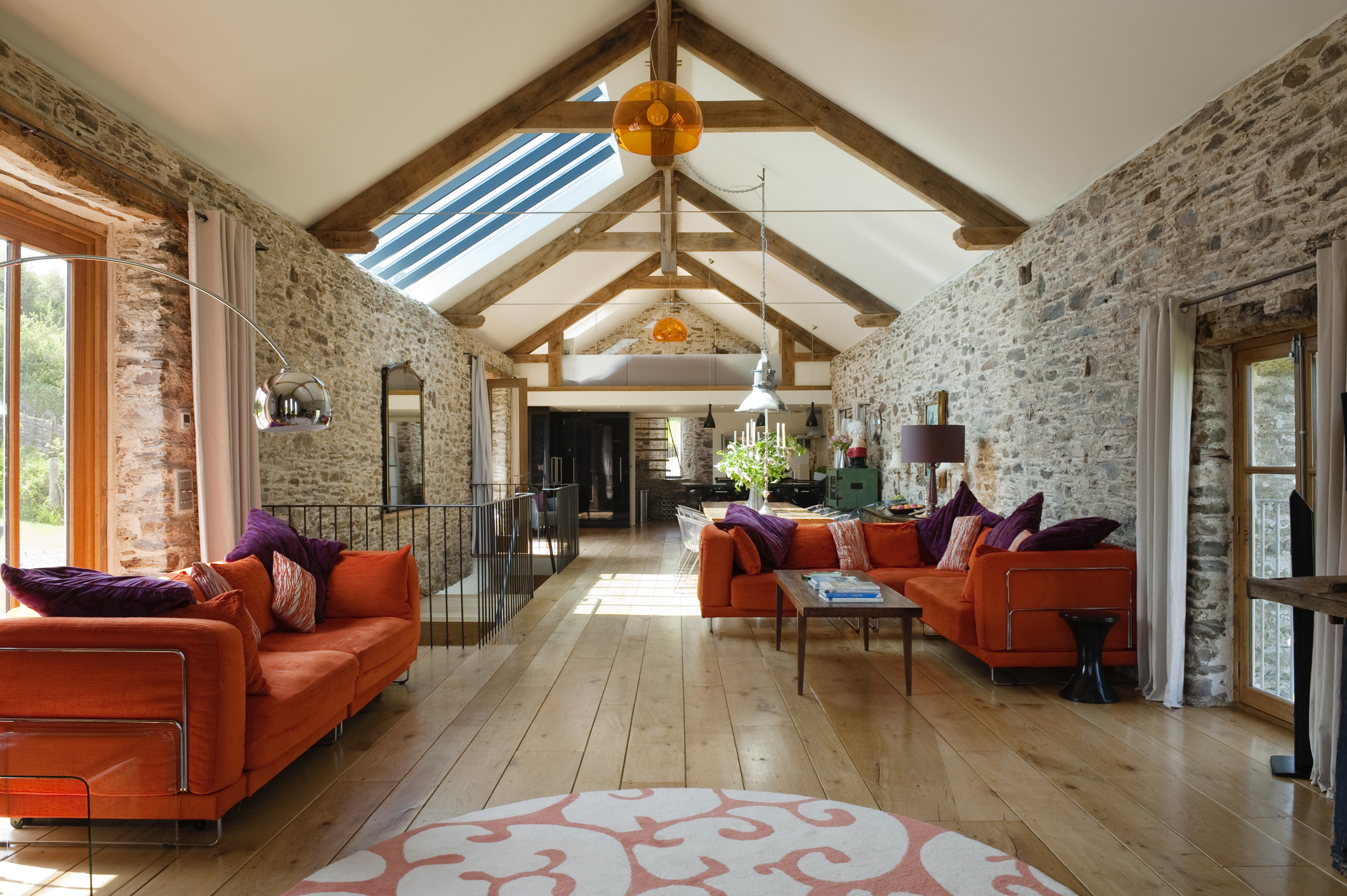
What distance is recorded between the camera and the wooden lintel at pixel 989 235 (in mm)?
6012

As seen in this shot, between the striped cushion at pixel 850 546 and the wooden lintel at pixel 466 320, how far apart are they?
18.9ft

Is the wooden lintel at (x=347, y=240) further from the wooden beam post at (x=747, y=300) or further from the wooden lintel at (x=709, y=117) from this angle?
the wooden beam post at (x=747, y=300)

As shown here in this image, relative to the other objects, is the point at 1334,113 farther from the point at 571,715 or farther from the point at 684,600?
the point at 684,600

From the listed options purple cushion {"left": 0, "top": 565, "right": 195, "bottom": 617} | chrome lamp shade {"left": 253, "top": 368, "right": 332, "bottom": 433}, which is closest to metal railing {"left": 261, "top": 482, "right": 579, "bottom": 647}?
chrome lamp shade {"left": 253, "top": 368, "right": 332, "bottom": 433}

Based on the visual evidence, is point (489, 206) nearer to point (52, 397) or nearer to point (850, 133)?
point (850, 133)

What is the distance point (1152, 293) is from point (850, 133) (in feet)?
8.59

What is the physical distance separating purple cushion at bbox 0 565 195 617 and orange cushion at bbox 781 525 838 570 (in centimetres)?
427

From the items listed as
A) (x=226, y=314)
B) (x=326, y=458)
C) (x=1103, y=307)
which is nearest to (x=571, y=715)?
(x=226, y=314)

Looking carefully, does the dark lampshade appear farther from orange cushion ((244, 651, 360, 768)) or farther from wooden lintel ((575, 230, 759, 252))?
orange cushion ((244, 651, 360, 768))

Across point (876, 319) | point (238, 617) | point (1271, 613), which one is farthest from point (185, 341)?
point (876, 319)

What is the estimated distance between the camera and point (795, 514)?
7582 mm

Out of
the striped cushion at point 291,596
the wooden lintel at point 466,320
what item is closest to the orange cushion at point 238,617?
the striped cushion at point 291,596

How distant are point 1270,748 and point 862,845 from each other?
2.19 metres

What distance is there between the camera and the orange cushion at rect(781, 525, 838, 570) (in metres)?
6.13
